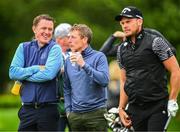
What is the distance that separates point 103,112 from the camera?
9.36 meters

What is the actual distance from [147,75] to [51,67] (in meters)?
1.38

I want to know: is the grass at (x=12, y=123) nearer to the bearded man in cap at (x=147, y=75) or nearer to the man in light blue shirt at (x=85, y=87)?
the man in light blue shirt at (x=85, y=87)

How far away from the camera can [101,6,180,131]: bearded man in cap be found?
29.1 ft

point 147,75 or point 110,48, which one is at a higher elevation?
point 147,75

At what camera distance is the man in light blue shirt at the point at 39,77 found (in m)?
9.57

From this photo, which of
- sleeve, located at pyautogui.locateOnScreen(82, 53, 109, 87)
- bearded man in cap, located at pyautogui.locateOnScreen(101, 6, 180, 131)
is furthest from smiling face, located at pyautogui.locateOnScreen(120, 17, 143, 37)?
sleeve, located at pyautogui.locateOnScreen(82, 53, 109, 87)

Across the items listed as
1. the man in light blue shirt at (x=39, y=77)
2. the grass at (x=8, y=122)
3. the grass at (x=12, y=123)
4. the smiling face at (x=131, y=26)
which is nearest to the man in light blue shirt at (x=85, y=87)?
the man in light blue shirt at (x=39, y=77)

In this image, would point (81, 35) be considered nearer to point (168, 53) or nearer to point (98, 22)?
point (168, 53)

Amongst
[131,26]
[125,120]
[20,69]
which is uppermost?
[131,26]

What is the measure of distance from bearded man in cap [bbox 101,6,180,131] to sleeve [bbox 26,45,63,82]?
973mm

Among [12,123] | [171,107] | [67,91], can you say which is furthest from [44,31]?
[12,123]

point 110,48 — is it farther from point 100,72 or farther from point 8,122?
point 8,122

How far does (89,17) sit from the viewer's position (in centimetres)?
2377

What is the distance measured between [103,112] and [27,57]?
128 cm
